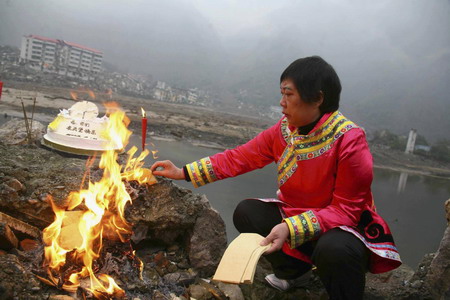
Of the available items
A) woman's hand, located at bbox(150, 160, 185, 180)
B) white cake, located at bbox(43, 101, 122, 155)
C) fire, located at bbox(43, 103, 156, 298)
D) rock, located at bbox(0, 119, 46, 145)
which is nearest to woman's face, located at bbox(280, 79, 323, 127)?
woman's hand, located at bbox(150, 160, 185, 180)

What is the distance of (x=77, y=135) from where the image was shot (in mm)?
3518

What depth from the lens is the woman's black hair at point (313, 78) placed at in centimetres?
204

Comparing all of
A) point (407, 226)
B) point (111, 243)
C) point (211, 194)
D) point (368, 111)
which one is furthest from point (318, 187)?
point (368, 111)

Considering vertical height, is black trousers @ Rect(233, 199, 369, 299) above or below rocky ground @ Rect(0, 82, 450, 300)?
above

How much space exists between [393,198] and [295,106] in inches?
285

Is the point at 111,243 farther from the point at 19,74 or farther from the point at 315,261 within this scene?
the point at 19,74

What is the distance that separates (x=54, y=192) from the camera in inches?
91.3

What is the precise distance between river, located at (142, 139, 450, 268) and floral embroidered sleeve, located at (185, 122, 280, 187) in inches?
60.8

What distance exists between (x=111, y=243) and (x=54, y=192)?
19.8 inches

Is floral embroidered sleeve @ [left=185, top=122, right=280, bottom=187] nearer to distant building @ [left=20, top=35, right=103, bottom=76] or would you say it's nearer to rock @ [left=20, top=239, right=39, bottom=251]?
rock @ [left=20, top=239, right=39, bottom=251]

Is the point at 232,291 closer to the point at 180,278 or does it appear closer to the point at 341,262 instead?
the point at 180,278

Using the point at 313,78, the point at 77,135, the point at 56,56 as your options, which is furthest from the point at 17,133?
the point at 56,56

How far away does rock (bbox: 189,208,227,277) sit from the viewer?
255cm

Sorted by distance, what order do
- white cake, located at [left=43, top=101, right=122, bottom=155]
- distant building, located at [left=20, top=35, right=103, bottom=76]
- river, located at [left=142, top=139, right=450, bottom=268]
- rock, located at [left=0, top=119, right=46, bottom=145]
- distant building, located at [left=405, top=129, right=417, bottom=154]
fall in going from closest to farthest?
white cake, located at [left=43, top=101, right=122, bottom=155] → rock, located at [left=0, top=119, right=46, bottom=145] → river, located at [left=142, top=139, right=450, bottom=268] → distant building, located at [left=405, top=129, right=417, bottom=154] → distant building, located at [left=20, top=35, right=103, bottom=76]
